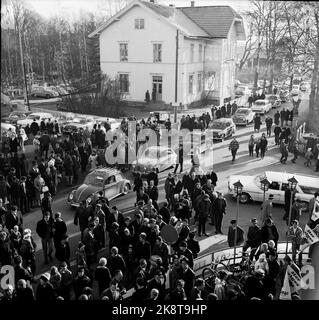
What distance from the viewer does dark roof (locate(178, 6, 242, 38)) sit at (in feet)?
71.0

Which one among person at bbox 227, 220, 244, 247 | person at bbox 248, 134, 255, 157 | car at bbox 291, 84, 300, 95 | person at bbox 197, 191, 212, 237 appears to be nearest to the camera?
person at bbox 227, 220, 244, 247

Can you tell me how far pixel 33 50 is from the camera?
3753 cm

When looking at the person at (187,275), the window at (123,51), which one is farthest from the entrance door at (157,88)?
the person at (187,275)

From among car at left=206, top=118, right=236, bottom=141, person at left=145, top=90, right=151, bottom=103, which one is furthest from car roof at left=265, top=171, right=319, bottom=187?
person at left=145, top=90, right=151, bottom=103

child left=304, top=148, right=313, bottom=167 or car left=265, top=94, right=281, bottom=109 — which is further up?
car left=265, top=94, right=281, bottom=109

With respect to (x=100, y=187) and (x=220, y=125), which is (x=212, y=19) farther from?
(x=100, y=187)

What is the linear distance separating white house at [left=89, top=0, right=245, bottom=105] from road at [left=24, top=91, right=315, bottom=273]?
4.34m

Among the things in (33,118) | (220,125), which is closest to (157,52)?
(220,125)

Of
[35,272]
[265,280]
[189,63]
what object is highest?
[189,63]

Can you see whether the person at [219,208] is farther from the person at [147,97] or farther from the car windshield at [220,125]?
the person at [147,97]

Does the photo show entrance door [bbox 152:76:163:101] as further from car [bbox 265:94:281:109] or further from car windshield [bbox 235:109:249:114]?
car [bbox 265:94:281:109]
